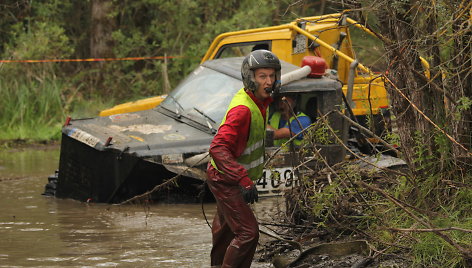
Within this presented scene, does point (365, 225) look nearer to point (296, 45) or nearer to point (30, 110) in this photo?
point (296, 45)

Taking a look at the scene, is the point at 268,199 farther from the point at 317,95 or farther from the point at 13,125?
the point at 13,125

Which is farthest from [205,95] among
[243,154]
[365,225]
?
[243,154]

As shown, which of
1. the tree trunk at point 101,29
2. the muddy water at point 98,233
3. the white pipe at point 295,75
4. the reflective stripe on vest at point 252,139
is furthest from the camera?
the tree trunk at point 101,29

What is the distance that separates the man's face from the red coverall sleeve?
0.19 meters

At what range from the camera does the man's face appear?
6508mm

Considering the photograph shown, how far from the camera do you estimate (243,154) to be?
656 cm

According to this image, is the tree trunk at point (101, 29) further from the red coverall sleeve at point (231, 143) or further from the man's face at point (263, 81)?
the red coverall sleeve at point (231, 143)

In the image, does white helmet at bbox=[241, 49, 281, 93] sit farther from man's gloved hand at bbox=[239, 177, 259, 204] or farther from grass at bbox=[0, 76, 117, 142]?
grass at bbox=[0, 76, 117, 142]

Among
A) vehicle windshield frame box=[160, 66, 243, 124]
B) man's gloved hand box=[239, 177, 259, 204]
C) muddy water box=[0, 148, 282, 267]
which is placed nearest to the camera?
man's gloved hand box=[239, 177, 259, 204]

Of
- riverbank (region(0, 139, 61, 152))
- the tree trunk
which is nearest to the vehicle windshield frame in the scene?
riverbank (region(0, 139, 61, 152))

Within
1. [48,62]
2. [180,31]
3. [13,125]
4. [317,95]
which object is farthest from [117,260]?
[180,31]

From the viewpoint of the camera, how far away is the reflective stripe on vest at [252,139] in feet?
21.3

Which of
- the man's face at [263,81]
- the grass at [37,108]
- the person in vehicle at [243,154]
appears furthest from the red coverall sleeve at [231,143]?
the grass at [37,108]

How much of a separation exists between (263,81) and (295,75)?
3.53m
